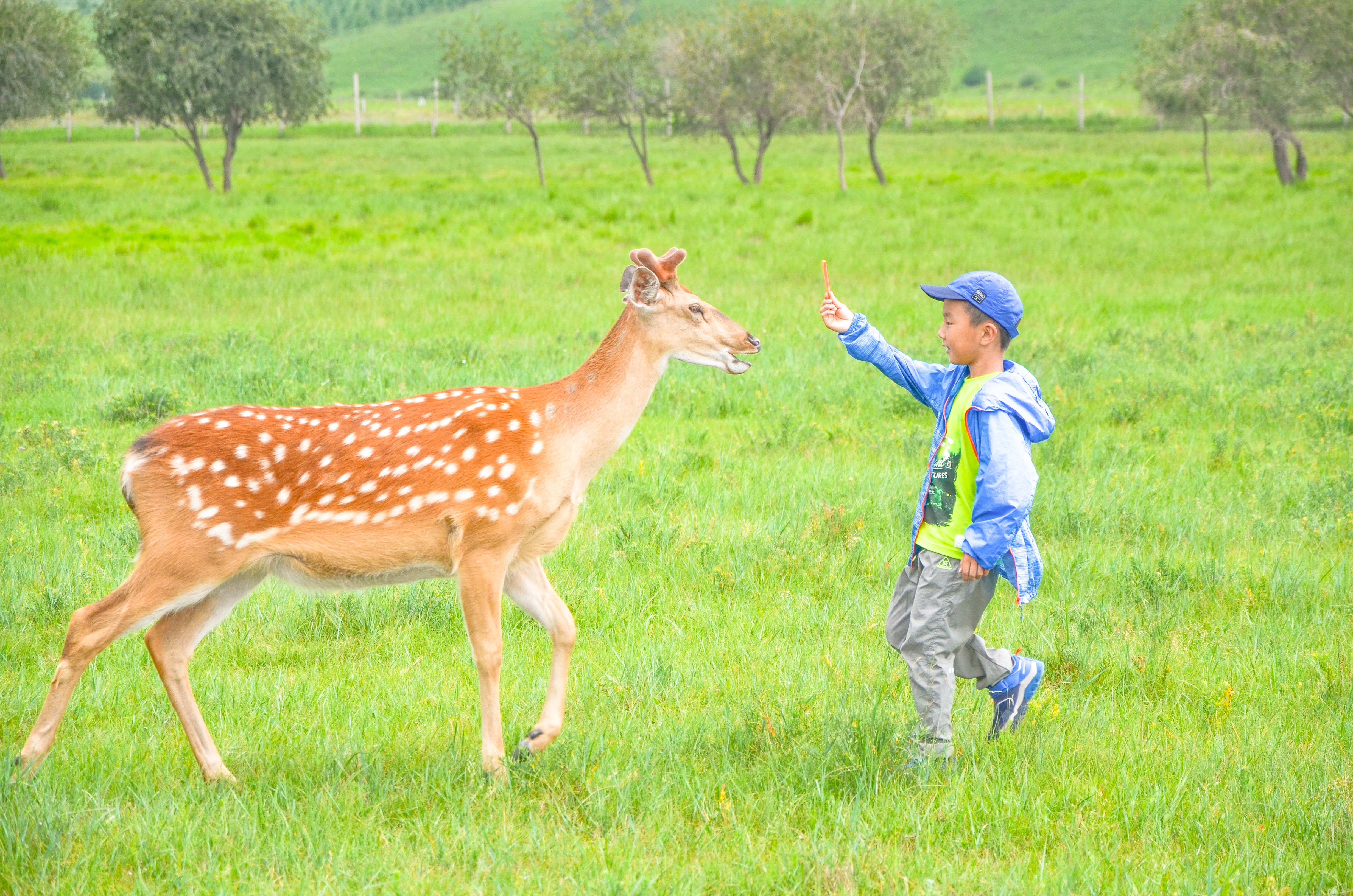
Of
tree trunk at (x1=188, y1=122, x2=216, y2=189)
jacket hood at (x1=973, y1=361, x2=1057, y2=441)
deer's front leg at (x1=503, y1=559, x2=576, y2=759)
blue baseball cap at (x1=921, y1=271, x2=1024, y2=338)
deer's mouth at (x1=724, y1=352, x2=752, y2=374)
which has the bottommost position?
deer's front leg at (x1=503, y1=559, x2=576, y2=759)

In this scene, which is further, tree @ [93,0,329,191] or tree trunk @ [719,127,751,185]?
tree trunk @ [719,127,751,185]

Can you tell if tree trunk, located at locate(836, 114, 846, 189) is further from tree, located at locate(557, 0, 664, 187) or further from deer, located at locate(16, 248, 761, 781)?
deer, located at locate(16, 248, 761, 781)

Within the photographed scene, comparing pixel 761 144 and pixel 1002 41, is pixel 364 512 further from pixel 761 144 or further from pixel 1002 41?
pixel 1002 41

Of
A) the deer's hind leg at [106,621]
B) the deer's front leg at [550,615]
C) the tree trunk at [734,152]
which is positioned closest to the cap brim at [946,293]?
the deer's front leg at [550,615]

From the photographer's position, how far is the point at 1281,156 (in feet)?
95.1

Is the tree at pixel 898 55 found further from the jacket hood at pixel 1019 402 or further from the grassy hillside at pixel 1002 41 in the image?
the grassy hillside at pixel 1002 41

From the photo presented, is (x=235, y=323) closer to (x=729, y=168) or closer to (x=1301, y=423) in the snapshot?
(x=1301, y=423)

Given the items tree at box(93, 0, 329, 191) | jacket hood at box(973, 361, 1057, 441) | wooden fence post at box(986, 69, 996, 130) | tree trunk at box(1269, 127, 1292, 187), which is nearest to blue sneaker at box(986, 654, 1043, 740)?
jacket hood at box(973, 361, 1057, 441)

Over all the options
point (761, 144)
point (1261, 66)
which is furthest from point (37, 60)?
point (1261, 66)

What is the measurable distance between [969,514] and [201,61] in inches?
1293

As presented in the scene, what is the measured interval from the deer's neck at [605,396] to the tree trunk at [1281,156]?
28678 millimetres

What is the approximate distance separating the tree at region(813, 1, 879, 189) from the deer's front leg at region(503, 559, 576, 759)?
1185 inches

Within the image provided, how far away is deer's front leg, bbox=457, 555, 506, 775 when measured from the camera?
4.23m

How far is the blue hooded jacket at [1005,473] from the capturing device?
158 inches
